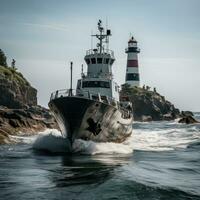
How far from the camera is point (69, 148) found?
71.7ft

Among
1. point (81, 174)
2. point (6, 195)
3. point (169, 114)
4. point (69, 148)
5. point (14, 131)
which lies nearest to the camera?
point (6, 195)

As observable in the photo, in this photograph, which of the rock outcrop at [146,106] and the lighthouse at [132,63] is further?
the rock outcrop at [146,106]

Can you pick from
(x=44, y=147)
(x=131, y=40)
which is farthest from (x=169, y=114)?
(x=44, y=147)

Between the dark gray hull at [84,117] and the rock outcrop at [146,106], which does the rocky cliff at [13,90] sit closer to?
the rock outcrop at [146,106]

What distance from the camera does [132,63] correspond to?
300 ft

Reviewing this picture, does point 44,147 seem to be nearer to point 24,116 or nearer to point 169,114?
point 24,116

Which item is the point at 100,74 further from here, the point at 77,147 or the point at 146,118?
the point at 146,118

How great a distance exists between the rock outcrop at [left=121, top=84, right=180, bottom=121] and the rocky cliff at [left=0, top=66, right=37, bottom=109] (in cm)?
2952

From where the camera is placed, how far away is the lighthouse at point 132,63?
91.8 m

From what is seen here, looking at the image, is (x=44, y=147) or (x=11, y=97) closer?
(x=44, y=147)

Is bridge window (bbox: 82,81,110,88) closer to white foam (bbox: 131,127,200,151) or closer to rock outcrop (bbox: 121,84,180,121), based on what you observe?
white foam (bbox: 131,127,200,151)

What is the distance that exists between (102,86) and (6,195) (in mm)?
19614

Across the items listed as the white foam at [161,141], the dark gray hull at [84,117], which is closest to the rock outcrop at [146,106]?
the white foam at [161,141]

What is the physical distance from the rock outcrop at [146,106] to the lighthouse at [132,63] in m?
3.00
